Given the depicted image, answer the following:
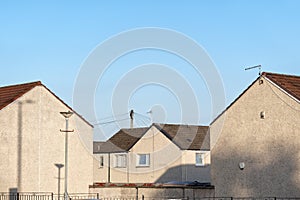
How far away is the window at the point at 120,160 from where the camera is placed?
56.3 m

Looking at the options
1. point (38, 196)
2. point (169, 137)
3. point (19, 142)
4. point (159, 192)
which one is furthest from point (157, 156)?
point (159, 192)

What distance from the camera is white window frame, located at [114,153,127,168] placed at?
56219mm

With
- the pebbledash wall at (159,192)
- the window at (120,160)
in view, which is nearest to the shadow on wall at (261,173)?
the pebbledash wall at (159,192)

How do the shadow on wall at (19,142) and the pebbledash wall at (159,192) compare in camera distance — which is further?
the shadow on wall at (19,142)

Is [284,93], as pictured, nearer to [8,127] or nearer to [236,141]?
[236,141]

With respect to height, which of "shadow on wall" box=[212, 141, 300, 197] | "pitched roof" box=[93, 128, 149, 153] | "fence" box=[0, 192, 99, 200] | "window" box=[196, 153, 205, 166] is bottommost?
"fence" box=[0, 192, 99, 200]

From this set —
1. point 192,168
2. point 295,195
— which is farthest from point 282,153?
point 192,168

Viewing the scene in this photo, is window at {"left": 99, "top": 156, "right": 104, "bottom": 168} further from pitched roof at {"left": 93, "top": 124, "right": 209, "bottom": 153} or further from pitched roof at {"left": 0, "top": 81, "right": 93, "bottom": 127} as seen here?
pitched roof at {"left": 0, "top": 81, "right": 93, "bottom": 127}

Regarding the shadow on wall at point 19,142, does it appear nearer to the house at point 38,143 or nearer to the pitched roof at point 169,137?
the house at point 38,143

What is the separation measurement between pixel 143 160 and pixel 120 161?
3.47 metres

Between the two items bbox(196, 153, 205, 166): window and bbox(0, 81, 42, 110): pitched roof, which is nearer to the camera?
bbox(0, 81, 42, 110): pitched roof

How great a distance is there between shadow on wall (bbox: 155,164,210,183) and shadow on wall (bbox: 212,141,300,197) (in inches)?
654

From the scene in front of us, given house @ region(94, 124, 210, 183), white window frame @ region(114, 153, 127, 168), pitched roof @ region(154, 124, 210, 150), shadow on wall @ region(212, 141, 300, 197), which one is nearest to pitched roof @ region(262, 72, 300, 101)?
shadow on wall @ region(212, 141, 300, 197)

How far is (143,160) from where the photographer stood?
54.4 m
